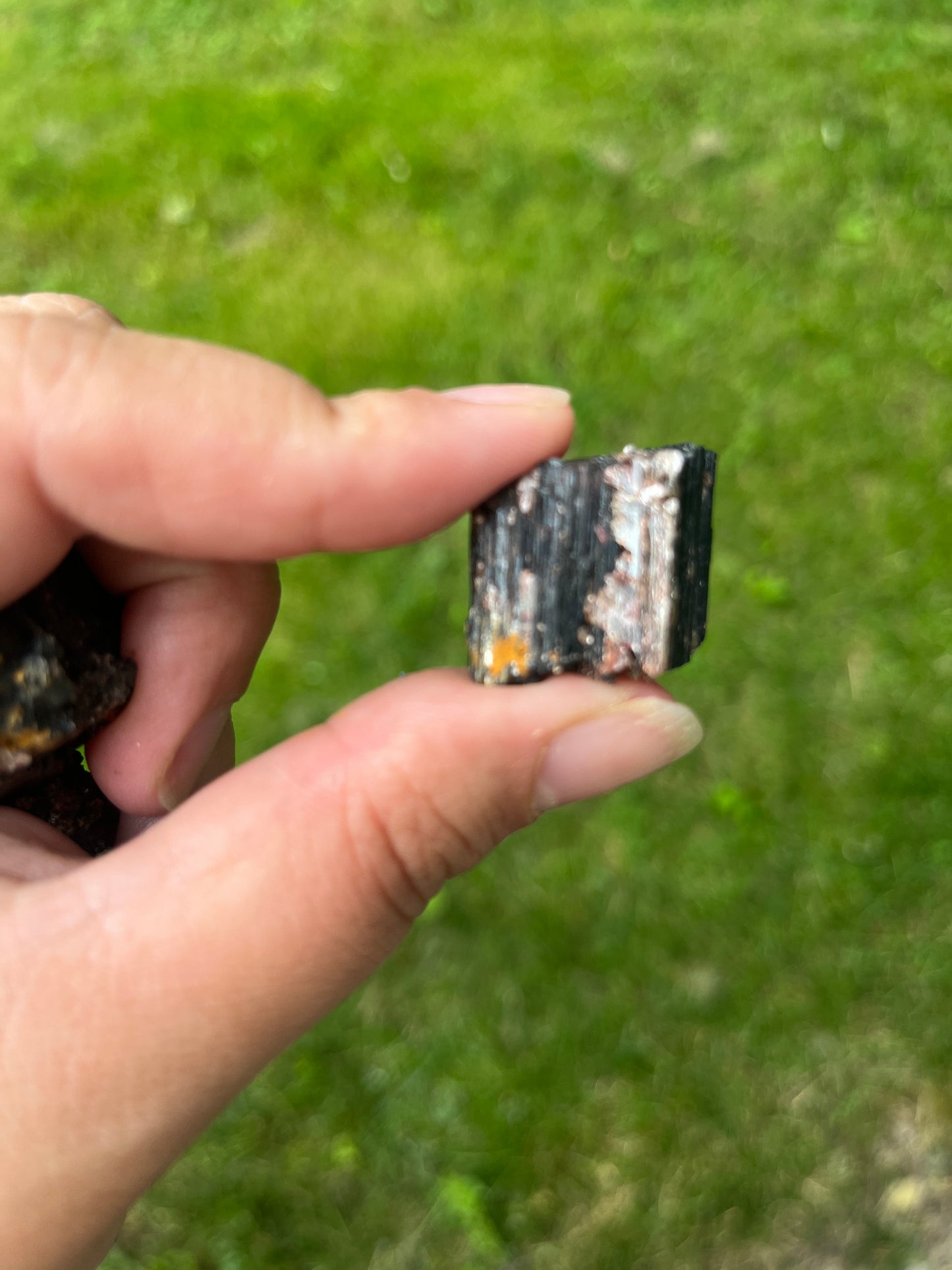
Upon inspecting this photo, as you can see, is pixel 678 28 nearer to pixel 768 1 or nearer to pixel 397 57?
pixel 768 1

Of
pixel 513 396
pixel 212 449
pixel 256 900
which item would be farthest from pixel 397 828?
pixel 513 396

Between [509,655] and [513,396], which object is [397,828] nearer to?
[509,655]

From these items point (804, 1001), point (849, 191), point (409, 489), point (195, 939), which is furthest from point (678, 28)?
point (195, 939)

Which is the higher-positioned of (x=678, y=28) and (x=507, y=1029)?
(x=678, y=28)

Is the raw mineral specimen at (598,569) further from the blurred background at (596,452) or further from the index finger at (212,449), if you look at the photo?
the blurred background at (596,452)

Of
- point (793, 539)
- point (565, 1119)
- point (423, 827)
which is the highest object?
point (793, 539)

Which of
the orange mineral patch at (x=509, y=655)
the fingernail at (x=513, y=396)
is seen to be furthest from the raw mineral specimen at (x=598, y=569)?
the fingernail at (x=513, y=396)

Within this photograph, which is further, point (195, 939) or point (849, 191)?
point (849, 191)
